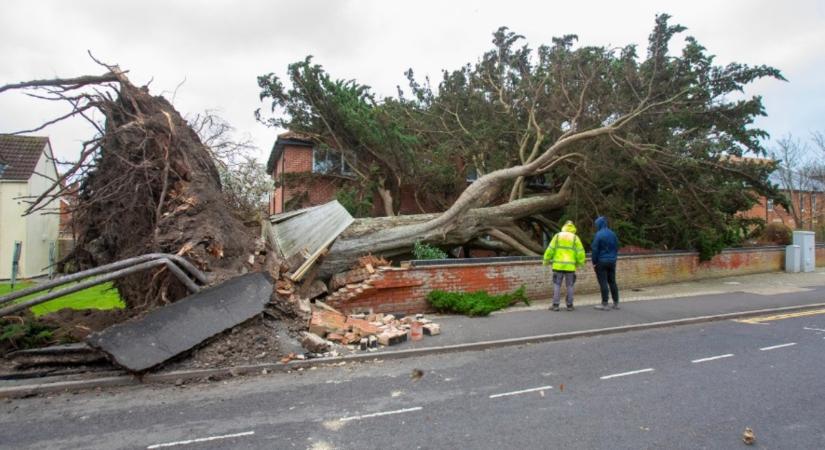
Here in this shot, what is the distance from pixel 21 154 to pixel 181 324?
22447 mm

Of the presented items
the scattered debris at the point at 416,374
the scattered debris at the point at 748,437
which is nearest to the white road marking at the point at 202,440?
the scattered debris at the point at 416,374

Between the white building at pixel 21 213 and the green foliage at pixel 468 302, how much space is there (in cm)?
1798

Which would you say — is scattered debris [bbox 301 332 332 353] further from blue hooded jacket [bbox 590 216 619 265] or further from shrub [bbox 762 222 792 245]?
shrub [bbox 762 222 792 245]

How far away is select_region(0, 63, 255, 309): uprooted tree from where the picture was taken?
23.1 ft

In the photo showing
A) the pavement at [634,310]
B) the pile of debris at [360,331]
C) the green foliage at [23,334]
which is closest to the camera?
the green foliage at [23,334]

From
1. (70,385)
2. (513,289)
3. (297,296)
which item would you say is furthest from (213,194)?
(513,289)

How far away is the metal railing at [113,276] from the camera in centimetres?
530

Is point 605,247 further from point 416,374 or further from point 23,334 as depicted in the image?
point 23,334

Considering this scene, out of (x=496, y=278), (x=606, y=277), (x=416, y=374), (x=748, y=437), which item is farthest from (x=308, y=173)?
(x=748, y=437)

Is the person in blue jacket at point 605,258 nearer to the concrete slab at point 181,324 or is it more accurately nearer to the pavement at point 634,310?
the pavement at point 634,310

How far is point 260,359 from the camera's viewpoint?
5930 mm

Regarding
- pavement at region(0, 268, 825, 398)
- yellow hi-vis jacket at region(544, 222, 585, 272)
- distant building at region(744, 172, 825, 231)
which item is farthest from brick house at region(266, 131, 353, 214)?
Answer: distant building at region(744, 172, 825, 231)

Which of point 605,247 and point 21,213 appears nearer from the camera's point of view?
point 605,247

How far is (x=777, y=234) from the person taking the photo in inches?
743
